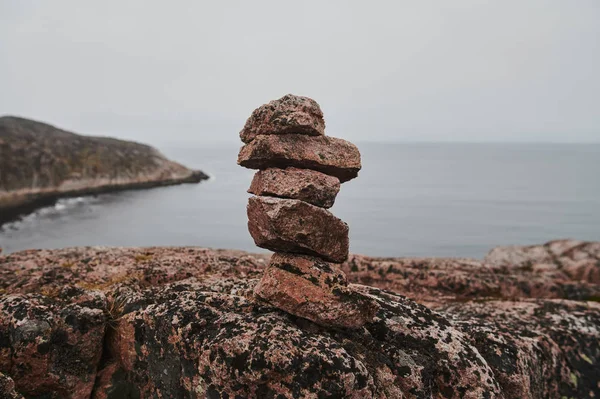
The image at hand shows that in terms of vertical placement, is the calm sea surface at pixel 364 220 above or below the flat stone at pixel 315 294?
below

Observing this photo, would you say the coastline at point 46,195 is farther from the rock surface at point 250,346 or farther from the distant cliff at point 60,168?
the rock surface at point 250,346

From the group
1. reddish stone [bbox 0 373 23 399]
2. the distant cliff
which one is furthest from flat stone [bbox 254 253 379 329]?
the distant cliff

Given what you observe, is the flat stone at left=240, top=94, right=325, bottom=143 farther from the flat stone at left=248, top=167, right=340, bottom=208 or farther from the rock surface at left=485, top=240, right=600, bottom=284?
the rock surface at left=485, top=240, right=600, bottom=284

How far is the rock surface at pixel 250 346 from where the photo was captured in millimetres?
9195

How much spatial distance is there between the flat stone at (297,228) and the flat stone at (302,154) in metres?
1.35

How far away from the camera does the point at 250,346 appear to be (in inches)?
368

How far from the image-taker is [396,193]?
175m

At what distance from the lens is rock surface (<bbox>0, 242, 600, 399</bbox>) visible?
30.2ft

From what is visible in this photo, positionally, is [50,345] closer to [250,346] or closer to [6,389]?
[6,389]

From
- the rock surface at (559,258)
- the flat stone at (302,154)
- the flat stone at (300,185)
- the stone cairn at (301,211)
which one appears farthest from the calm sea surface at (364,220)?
the flat stone at (300,185)

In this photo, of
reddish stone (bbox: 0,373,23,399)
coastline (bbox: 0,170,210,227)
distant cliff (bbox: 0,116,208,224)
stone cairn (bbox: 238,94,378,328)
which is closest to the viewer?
reddish stone (bbox: 0,373,23,399)

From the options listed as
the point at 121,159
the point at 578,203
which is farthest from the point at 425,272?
the point at 121,159

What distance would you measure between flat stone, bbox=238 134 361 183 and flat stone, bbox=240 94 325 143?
29 cm

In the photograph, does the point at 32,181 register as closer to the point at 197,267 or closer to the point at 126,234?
the point at 126,234
